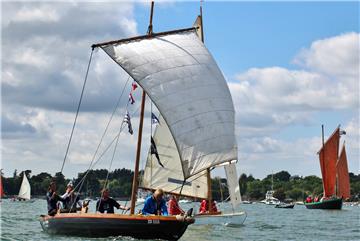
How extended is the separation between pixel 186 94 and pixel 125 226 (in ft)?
19.9

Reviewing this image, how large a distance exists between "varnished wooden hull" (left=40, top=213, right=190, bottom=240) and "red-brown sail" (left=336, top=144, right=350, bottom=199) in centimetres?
6694

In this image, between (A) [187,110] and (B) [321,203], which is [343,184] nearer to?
(B) [321,203]

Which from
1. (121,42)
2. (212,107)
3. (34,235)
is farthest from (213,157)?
(34,235)

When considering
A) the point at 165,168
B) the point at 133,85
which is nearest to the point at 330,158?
the point at 165,168

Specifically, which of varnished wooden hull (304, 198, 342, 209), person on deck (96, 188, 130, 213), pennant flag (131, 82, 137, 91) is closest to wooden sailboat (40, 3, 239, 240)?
person on deck (96, 188, 130, 213)

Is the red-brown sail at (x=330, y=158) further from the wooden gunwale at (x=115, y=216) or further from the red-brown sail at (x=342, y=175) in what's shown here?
the wooden gunwale at (x=115, y=216)

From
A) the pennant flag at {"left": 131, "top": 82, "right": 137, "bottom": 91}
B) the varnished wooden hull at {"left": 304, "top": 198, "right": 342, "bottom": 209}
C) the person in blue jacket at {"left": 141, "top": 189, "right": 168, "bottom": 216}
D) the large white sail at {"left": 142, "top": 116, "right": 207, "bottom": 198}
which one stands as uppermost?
the varnished wooden hull at {"left": 304, "top": 198, "right": 342, "bottom": 209}

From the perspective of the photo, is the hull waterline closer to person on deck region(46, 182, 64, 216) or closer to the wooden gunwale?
person on deck region(46, 182, 64, 216)

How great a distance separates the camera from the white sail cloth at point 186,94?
29125 millimetres

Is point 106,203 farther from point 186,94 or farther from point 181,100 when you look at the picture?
point 186,94

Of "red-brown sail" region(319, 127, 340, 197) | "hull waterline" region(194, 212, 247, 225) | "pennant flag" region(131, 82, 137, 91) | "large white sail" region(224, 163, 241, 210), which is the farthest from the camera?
"red-brown sail" region(319, 127, 340, 197)

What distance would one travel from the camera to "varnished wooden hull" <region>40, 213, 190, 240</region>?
85.8 ft

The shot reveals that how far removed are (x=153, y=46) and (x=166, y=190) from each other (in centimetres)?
1084

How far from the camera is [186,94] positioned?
97.0 feet
